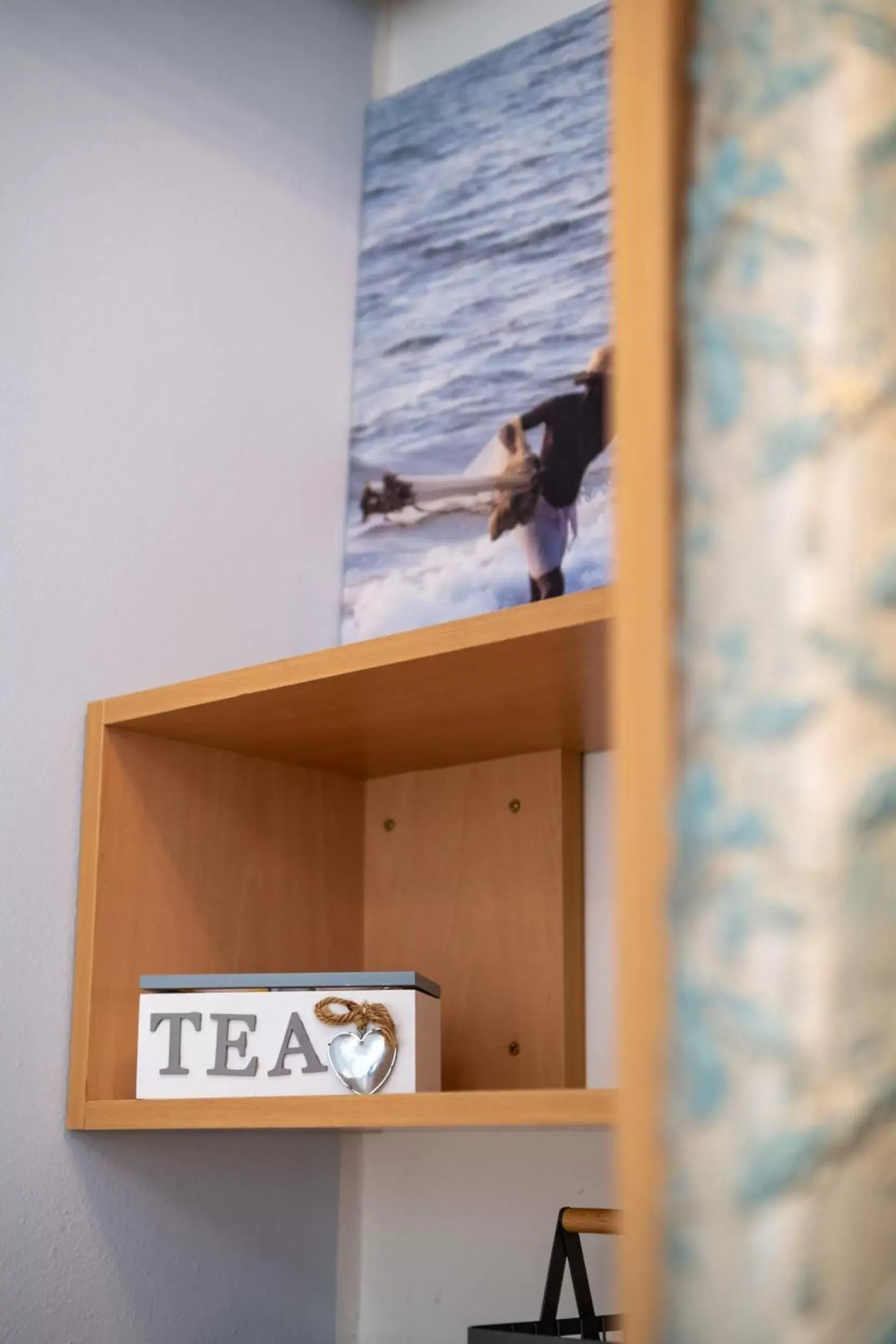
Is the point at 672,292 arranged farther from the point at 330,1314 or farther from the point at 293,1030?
the point at 330,1314

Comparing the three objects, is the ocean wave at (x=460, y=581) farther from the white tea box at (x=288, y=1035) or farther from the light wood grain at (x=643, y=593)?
the light wood grain at (x=643, y=593)

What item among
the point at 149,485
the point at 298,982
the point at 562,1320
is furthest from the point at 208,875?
the point at 562,1320

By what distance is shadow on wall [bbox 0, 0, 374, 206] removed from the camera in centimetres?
131

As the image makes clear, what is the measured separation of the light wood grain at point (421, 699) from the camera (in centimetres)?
96

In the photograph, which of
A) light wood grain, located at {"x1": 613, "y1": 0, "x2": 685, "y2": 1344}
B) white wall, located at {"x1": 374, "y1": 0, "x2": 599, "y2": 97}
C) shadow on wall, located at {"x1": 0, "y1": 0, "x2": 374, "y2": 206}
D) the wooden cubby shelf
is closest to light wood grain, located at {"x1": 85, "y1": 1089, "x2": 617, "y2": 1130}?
the wooden cubby shelf

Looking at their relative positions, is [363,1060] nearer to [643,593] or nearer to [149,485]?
[149,485]

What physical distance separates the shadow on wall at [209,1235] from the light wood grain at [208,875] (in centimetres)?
9

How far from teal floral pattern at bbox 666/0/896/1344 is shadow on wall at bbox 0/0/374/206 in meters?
1.11

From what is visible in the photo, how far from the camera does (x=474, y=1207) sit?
1.27m

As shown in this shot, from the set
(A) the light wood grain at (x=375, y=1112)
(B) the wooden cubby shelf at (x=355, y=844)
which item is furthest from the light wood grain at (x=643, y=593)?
(B) the wooden cubby shelf at (x=355, y=844)

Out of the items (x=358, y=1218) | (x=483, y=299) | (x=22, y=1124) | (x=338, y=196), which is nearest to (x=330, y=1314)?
(x=358, y=1218)

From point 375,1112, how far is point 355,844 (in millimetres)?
477

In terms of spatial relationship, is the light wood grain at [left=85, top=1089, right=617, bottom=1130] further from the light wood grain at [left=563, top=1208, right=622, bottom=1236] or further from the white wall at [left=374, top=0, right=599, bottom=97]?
the white wall at [left=374, top=0, right=599, bottom=97]

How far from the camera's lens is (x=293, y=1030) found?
1.04 meters
